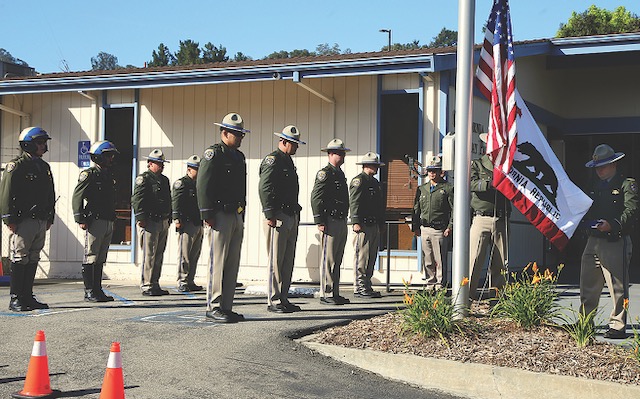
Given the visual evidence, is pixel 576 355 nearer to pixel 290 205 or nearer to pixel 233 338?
pixel 233 338

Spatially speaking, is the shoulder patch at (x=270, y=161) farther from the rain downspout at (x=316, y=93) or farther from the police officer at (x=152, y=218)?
the rain downspout at (x=316, y=93)

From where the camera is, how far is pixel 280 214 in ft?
34.1

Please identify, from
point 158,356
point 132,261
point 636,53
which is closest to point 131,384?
point 158,356

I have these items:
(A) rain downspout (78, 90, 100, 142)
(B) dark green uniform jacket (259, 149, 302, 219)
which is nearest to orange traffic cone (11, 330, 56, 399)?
(B) dark green uniform jacket (259, 149, 302, 219)

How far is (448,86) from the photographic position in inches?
551

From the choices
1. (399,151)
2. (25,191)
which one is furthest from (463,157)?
(399,151)

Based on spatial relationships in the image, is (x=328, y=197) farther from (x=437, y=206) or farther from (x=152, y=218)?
(x=152, y=218)

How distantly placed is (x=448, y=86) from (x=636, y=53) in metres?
5.07

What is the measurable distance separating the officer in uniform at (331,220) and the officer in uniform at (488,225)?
6.22 ft

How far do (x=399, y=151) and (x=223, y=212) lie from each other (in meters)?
6.03

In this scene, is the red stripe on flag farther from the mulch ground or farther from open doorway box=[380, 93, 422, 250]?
open doorway box=[380, 93, 422, 250]

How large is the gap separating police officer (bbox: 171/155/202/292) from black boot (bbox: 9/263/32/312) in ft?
11.7

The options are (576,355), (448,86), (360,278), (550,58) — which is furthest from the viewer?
(550,58)

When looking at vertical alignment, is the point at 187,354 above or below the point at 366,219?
below
